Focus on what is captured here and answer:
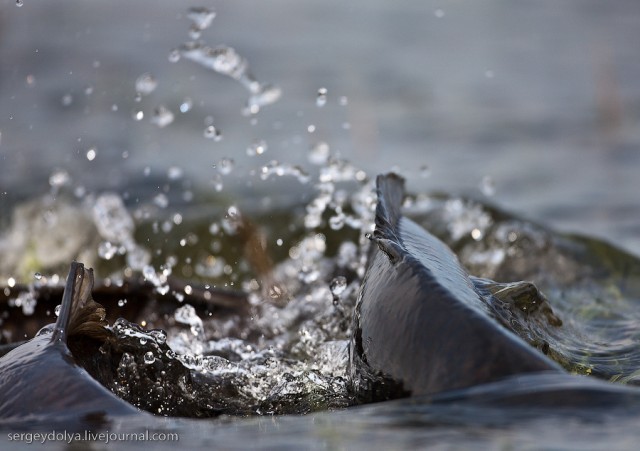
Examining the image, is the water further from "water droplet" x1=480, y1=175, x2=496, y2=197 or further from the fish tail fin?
the fish tail fin

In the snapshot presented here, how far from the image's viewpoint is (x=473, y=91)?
7461 mm

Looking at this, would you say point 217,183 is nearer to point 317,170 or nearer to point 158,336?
point 317,170

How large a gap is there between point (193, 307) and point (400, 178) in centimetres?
86

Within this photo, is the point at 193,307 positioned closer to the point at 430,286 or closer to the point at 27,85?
the point at 430,286

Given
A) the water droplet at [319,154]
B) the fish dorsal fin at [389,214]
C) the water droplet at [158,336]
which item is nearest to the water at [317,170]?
the water droplet at [158,336]

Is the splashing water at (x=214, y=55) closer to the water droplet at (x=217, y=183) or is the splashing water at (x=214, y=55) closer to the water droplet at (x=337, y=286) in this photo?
the water droplet at (x=217, y=183)

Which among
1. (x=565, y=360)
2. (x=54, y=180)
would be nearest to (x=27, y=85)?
(x=54, y=180)

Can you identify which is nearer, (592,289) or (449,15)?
(592,289)

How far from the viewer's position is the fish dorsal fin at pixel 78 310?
211 centimetres

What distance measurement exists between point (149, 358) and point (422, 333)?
30.3 inches

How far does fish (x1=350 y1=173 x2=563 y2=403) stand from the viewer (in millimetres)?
1763

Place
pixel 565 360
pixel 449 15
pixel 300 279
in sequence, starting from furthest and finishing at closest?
pixel 449 15
pixel 300 279
pixel 565 360

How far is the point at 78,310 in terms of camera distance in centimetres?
216

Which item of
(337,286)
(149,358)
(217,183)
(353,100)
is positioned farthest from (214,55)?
(149,358)
